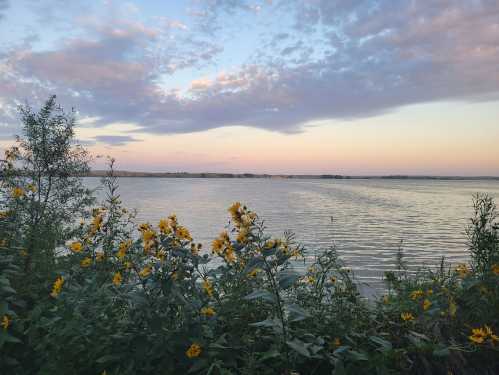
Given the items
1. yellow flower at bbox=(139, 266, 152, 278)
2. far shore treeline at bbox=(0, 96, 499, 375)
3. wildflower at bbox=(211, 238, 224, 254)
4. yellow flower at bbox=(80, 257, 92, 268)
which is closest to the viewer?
far shore treeline at bbox=(0, 96, 499, 375)

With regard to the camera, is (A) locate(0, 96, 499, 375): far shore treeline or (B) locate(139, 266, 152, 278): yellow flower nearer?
(A) locate(0, 96, 499, 375): far shore treeline

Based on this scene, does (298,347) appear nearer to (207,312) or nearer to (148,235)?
(207,312)

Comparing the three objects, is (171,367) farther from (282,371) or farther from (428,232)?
(428,232)

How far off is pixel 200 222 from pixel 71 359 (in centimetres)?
2837

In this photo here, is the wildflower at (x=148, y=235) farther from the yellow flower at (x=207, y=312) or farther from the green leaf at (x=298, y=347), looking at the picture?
the green leaf at (x=298, y=347)

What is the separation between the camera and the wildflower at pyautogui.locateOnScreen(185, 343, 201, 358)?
2811 mm

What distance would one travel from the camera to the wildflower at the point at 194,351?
9.22 feet

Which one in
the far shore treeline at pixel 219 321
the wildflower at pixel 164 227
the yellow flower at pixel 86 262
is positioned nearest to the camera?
the far shore treeline at pixel 219 321

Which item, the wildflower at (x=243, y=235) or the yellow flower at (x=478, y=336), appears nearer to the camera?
the wildflower at (x=243, y=235)

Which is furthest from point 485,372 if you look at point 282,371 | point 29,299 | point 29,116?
point 29,116

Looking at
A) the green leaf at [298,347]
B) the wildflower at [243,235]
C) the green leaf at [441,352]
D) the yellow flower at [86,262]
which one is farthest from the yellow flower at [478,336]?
the yellow flower at [86,262]

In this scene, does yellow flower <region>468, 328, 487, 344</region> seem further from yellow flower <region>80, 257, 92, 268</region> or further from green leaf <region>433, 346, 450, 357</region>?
yellow flower <region>80, 257, 92, 268</region>

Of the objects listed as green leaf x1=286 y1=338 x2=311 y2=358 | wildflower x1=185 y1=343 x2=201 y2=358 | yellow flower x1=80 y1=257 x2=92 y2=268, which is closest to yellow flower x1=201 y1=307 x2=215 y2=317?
wildflower x1=185 y1=343 x2=201 y2=358

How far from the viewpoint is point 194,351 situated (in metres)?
2.84
